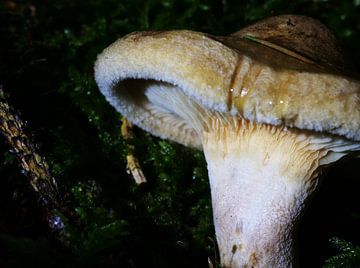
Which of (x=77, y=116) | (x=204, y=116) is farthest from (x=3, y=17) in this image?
(x=204, y=116)

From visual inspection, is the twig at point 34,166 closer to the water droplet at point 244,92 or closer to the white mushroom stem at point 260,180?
the white mushroom stem at point 260,180

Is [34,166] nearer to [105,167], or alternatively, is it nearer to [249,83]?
[105,167]

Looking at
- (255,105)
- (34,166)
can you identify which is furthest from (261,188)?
(34,166)

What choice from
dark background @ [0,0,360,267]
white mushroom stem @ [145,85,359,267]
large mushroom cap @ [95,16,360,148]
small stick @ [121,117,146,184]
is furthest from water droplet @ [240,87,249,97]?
small stick @ [121,117,146,184]

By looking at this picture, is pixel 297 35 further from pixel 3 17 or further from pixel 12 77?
pixel 3 17

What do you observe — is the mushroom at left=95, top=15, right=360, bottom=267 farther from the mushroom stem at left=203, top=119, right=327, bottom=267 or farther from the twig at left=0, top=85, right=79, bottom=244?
the twig at left=0, top=85, right=79, bottom=244

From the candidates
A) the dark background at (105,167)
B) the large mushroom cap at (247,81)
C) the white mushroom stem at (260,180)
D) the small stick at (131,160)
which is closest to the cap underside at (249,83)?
the large mushroom cap at (247,81)
